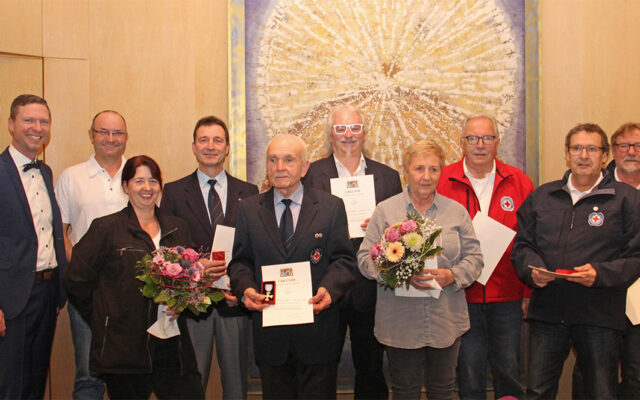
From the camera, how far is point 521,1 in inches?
186

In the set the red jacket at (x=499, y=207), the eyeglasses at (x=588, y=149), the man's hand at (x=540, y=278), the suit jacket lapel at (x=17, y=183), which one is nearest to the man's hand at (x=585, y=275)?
the man's hand at (x=540, y=278)

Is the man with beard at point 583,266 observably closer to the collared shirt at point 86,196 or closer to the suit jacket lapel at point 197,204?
the suit jacket lapel at point 197,204

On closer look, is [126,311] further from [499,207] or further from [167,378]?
[499,207]

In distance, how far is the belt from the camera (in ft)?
11.8

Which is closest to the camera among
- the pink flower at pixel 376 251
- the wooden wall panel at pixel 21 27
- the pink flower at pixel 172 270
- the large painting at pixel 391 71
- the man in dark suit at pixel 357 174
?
the pink flower at pixel 172 270

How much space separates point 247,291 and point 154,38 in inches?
110

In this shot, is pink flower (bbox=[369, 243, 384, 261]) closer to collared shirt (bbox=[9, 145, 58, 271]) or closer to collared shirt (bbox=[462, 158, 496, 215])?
collared shirt (bbox=[462, 158, 496, 215])

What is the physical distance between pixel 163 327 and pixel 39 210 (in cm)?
140

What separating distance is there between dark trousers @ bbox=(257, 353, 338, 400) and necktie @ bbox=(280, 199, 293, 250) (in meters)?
0.65

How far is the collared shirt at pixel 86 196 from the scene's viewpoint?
3.91 metres

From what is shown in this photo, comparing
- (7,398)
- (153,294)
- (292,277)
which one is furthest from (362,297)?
(7,398)

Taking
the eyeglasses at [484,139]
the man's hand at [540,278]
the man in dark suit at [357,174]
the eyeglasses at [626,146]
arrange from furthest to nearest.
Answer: the eyeglasses at [626,146] < the eyeglasses at [484,139] < the man in dark suit at [357,174] < the man's hand at [540,278]

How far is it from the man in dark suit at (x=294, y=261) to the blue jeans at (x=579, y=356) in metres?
1.42

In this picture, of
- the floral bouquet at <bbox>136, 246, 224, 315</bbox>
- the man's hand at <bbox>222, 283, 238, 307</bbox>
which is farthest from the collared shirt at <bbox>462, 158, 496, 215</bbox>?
the floral bouquet at <bbox>136, 246, 224, 315</bbox>
